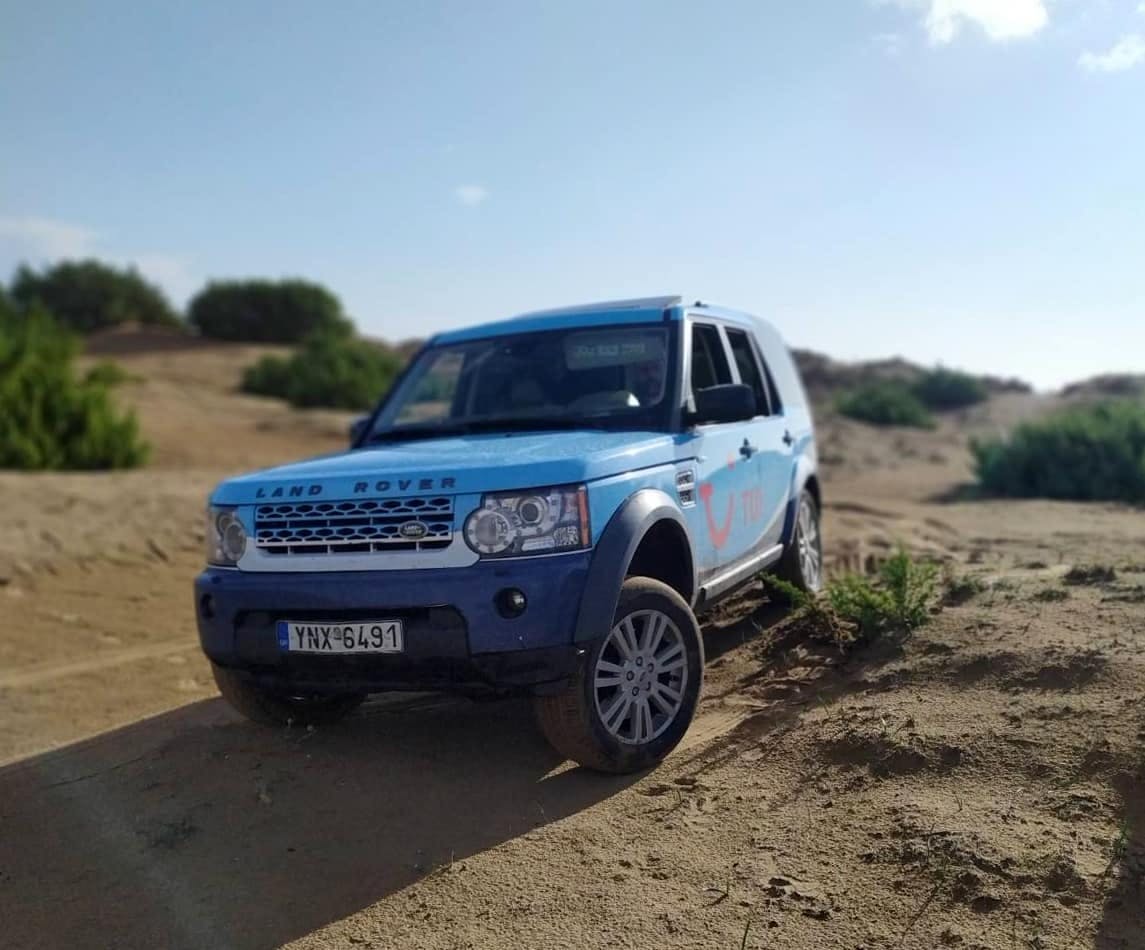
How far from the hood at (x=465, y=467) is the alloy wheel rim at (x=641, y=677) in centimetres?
62

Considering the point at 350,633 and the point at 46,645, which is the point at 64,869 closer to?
the point at 350,633

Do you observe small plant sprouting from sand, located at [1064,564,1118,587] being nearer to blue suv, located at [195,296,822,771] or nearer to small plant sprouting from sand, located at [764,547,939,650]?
small plant sprouting from sand, located at [764,547,939,650]

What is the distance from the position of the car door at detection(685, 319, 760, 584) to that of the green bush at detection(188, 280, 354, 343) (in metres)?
32.4

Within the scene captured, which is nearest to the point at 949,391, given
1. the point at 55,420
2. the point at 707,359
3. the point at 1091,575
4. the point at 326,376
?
the point at 326,376

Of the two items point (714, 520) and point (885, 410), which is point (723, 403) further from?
point (885, 410)

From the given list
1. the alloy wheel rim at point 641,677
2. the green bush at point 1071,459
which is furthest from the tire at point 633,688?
the green bush at point 1071,459

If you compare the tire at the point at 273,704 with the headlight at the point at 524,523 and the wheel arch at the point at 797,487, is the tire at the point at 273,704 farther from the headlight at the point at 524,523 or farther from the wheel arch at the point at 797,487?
the wheel arch at the point at 797,487

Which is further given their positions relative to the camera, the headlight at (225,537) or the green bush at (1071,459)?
the green bush at (1071,459)

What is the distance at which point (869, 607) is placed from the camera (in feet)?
19.0

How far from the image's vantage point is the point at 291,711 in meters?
5.18

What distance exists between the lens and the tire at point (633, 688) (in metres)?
4.30

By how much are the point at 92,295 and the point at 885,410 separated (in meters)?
27.5

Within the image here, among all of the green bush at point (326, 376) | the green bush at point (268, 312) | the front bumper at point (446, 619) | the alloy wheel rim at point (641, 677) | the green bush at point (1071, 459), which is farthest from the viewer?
the green bush at point (268, 312)

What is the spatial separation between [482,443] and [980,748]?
2.30m
